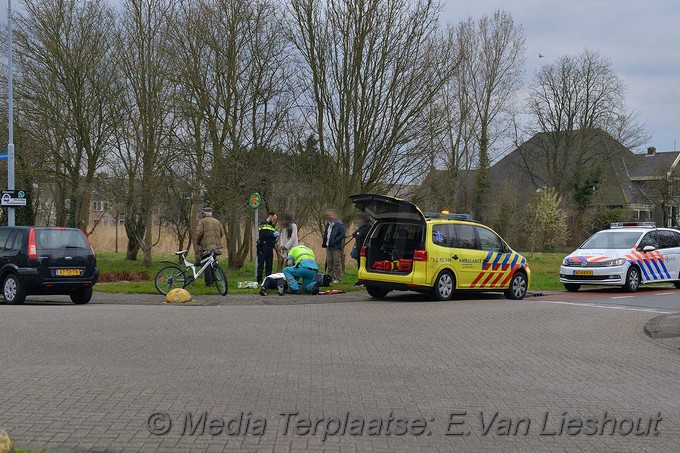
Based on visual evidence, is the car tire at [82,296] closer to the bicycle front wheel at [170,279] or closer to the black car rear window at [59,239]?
the black car rear window at [59,239]

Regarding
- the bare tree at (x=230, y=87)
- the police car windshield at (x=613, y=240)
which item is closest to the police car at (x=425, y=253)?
the police car windshield at (x=613, y=240)

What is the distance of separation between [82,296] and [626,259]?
13.2 metres

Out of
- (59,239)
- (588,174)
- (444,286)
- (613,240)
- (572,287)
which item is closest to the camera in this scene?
(59,239)

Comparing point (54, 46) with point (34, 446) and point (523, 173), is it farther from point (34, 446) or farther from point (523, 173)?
point (523, 173)

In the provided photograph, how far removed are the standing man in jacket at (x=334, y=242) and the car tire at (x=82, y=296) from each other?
5.87 meters

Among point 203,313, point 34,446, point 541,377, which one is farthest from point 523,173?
point 34,446

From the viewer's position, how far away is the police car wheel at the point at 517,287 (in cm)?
1739

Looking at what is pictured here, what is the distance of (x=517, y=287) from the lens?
17.5 meters

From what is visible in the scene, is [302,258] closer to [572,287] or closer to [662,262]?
[572,287]

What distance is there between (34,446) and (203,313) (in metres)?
8.27

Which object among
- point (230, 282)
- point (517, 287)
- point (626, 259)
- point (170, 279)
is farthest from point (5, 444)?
point (626, 259)

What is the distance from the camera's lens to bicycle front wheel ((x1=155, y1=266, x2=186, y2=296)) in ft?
56.2

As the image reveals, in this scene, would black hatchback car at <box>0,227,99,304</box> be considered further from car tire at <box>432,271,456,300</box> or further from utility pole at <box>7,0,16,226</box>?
utility pole at <box>7,0,16,226</box>

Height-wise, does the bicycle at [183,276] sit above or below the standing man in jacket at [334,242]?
below
